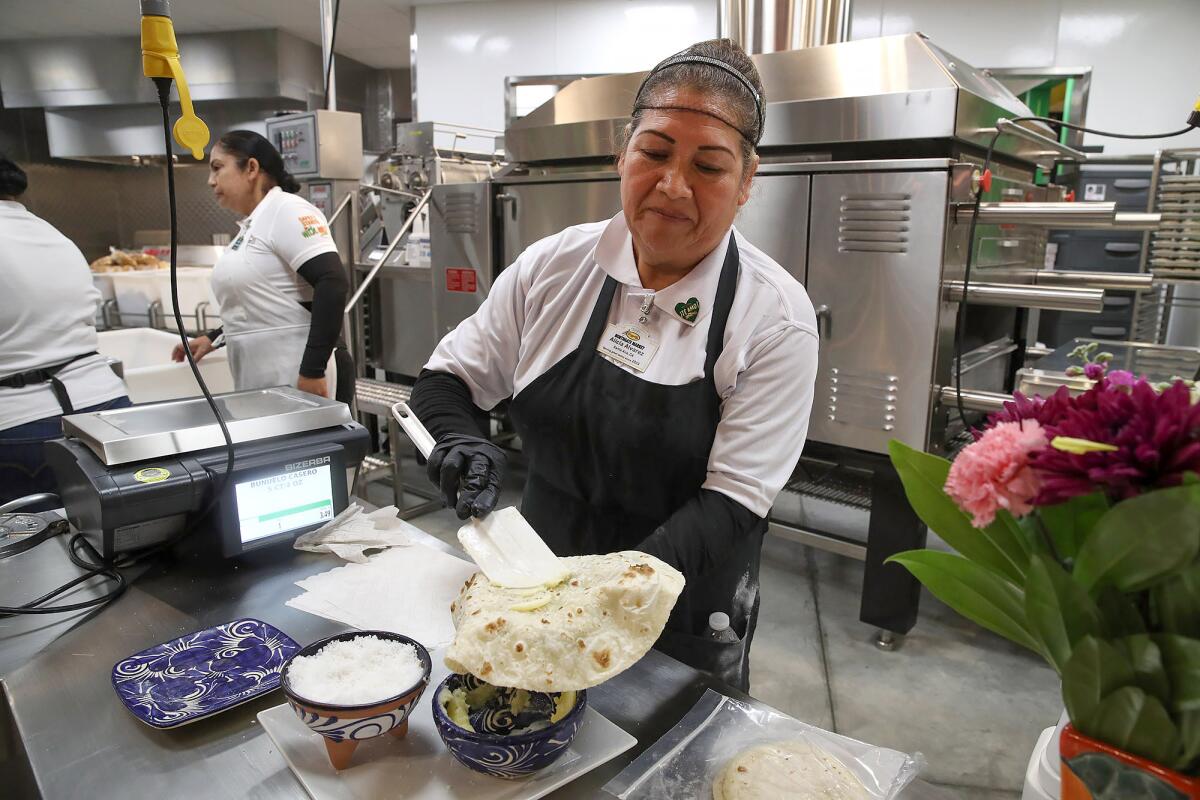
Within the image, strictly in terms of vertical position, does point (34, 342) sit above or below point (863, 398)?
above

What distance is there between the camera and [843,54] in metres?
2.65

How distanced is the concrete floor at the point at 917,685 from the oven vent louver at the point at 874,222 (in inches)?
58.1

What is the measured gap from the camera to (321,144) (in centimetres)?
409

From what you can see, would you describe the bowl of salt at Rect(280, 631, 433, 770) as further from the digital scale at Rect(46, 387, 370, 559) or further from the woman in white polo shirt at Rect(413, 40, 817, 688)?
the digital scale at Rect(46, 387, 370, 559)

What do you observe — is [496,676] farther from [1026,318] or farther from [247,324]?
[1026,318]

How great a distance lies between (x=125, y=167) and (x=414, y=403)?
8.58m

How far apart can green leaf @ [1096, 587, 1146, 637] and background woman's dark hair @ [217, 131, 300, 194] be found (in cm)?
301

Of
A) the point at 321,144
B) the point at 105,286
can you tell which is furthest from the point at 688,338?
the point at 105,286

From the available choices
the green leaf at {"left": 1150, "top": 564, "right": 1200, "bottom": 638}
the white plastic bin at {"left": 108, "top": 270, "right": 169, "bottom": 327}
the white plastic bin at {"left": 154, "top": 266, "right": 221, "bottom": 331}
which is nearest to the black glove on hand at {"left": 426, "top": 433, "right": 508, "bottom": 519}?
the green leaf at {"left": 1150, "top": 564, "right": 1200, "bottom": 638}

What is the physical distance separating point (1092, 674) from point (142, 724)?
1044mm

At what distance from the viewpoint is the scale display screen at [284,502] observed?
1422mm

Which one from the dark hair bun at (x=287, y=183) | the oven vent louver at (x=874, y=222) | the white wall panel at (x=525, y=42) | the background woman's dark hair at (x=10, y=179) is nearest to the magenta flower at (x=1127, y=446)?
the oven vent louver at (x=874, y=222)

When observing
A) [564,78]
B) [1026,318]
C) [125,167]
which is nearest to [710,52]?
[1026,318]

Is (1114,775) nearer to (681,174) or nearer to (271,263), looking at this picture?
(681,174)
